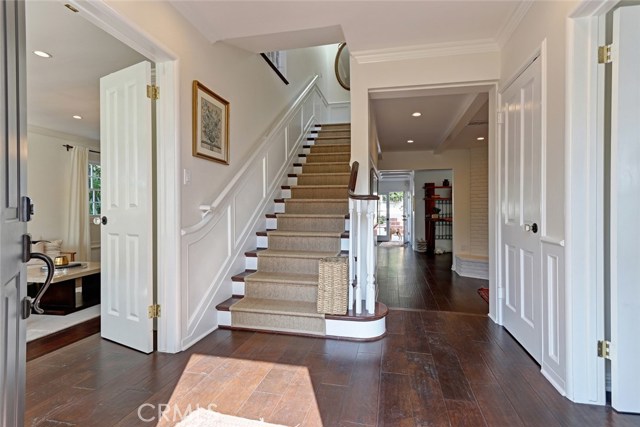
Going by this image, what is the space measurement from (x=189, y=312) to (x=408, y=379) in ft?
5.27

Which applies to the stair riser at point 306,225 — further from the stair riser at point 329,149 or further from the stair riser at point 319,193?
the stair riser at point 329,149

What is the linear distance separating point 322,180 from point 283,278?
69.8 inches

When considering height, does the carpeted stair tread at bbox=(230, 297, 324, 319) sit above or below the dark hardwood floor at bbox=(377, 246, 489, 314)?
above

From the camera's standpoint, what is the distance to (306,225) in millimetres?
3545

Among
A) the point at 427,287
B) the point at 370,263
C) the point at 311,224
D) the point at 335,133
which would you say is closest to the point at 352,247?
the point at 370,263

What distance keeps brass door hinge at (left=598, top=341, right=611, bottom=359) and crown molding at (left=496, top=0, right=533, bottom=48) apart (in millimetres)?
2098

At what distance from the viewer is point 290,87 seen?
4.84 meters

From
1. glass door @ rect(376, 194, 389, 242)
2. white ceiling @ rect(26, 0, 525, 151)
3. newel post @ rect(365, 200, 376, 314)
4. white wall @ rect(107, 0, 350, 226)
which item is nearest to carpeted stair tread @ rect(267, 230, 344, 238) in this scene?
newel post @ rect(365, 200, 376, 314)

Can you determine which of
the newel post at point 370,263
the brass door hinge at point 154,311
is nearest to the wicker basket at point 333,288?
the newel post at point 370,263

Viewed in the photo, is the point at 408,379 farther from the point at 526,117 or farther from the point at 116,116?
the point at 116,116

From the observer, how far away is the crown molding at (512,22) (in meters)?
2.13

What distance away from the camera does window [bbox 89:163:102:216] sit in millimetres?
5751

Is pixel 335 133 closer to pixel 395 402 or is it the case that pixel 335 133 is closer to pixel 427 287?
pixel 427 287

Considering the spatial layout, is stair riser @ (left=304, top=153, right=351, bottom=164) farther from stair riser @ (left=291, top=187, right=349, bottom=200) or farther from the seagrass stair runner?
stair riser @ (left=291, top=187, right=349, bottom=200)
